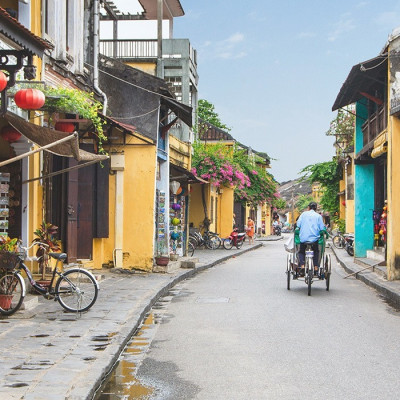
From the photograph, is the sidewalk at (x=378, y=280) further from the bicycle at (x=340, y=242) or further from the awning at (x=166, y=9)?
the bicycle at (x=340, y=242)

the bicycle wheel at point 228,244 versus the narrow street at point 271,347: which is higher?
the bicycle wheel at point 228,244

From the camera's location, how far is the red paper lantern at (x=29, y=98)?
32.5 ft

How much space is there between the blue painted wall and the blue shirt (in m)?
10.9

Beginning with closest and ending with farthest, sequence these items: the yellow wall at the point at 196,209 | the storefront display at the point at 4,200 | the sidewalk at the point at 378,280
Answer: the storefront display at the point at 4,200 < the sidewalk at the point at 378,280 < the yellow wall at the point at 196,209

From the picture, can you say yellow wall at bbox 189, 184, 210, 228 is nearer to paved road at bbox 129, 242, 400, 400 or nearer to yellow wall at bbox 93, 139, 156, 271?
yellow wall at bbox 93, 139, 156, 271

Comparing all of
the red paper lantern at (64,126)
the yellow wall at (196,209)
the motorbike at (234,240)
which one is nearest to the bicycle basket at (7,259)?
the red paper lantern at (64,126)

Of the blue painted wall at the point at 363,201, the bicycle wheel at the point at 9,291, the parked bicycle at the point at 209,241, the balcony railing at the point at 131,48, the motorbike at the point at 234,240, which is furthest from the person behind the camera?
the motorbike at the point at 234,240

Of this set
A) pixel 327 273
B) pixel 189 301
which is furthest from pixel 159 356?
pixel 327 273

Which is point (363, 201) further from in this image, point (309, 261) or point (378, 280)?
point (309, 261)

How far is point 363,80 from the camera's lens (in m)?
19.7

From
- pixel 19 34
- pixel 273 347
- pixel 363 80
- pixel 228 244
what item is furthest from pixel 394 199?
pixel 228 244

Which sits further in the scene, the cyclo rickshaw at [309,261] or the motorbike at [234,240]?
the motorbike at [234,240]

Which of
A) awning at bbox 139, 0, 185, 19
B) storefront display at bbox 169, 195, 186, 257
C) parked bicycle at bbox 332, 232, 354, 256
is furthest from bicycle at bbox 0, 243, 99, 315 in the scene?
parked bicycle at bbox 332, 232, 354, 256

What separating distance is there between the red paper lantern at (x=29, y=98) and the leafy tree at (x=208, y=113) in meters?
43.7
